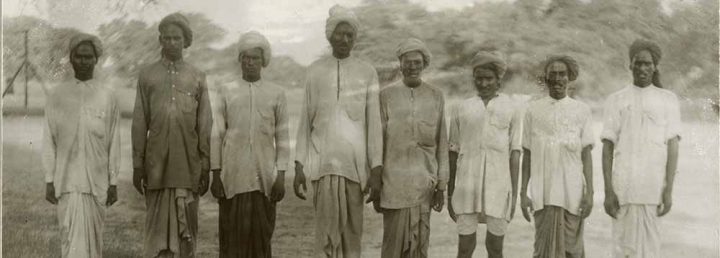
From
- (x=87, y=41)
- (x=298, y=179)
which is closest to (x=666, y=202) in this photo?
(x=298, y=179)

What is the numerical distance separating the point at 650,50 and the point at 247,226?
232cm

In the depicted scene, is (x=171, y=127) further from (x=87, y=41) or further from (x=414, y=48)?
(x=414, y=48)

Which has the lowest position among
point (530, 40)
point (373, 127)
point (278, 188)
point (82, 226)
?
point (82, 226)

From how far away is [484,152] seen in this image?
194 inches

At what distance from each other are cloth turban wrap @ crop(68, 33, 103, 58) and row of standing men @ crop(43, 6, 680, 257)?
13.5 inches

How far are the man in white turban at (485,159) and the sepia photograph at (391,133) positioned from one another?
11 mm

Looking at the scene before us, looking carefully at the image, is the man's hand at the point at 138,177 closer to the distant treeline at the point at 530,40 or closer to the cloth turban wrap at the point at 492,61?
the distant treeline at the point at 530,40

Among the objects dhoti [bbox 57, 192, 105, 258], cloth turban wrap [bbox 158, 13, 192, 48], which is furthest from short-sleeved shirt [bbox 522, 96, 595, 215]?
dhoti [bbox 57, 192, 105, 258]

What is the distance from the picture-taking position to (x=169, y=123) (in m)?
4.91

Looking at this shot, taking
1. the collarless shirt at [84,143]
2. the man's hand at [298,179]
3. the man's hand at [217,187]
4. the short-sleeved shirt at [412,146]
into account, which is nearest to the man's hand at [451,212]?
the short-sleeved shirt at [412,146]

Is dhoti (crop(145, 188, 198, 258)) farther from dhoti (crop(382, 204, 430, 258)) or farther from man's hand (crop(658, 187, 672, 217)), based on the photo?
man's hand (crop(658, 187, 672, 217))

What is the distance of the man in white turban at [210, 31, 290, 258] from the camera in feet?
16.0

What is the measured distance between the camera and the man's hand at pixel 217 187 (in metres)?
4.91

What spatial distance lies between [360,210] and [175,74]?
1.21 m
